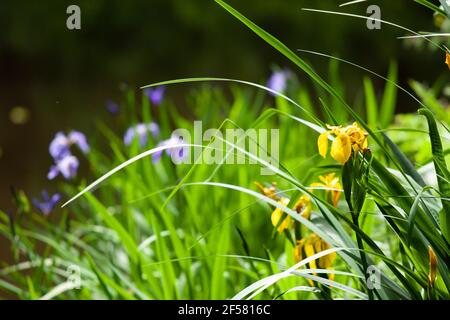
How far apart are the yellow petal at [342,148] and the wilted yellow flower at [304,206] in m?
0.27

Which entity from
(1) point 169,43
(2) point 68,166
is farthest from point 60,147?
(1) point 169,43

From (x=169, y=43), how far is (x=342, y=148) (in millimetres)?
7213

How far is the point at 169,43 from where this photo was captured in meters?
8.09

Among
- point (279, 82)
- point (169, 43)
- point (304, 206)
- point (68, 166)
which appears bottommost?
point (304, 206)

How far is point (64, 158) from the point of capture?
2.33 meters

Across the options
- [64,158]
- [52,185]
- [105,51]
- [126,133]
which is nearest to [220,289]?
[64,158]

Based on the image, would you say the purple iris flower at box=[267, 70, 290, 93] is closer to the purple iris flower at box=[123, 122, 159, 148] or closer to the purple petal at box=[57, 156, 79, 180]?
the purple iris flower at box=[123, 122, 159, 148]

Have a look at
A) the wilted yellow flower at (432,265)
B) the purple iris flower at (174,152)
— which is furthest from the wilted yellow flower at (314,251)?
the purple iris flower at (174,152)

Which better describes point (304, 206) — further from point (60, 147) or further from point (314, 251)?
point (60, 147)

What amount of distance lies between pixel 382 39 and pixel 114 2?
9.14 feet

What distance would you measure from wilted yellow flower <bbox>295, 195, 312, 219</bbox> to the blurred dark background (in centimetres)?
565

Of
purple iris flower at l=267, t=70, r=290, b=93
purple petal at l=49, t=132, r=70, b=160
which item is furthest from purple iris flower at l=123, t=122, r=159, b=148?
purple iris flower at l=267, t=70, r=290, b=93

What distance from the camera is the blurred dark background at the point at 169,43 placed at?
7.30 meters

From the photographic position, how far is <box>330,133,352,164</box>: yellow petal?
3.34 feet
